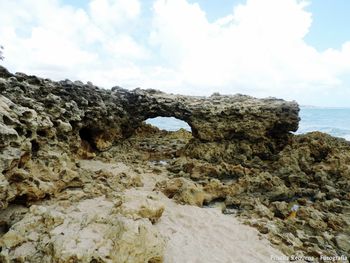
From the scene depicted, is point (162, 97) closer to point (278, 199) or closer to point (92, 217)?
point (278, 199)

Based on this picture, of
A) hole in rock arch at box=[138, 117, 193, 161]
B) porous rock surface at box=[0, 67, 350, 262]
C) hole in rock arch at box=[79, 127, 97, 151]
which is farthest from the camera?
hole in rock arch at box=[138, 117, 193, 161]

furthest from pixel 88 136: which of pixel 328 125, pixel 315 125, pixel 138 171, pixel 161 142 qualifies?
pixel 328 125

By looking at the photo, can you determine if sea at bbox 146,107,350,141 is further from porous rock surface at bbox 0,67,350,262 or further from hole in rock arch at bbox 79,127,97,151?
hole in rock arch at bbox 79,127,97,151

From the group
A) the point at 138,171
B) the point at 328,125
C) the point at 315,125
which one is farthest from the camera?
the point at 328,125

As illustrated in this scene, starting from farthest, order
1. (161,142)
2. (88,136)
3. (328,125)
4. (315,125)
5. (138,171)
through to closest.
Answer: (328,125), (315,125), (161,142), (88,136), (138,171)

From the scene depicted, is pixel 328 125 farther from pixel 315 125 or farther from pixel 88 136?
pixel 88 136

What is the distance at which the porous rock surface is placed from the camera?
633 centimetres

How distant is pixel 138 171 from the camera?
1341 cm

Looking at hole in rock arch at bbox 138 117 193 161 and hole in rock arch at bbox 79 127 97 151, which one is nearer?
hole in rock arch at bbox 79 127 97 151

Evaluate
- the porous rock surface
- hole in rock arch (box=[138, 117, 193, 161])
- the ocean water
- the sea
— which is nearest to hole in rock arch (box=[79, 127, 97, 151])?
the porous rock surface

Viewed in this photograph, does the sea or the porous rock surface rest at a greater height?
the porous rock surface

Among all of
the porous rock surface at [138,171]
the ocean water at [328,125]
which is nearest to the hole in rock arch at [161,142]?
the porous rock surface at [138,171]

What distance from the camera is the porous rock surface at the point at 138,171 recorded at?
20.8 feet

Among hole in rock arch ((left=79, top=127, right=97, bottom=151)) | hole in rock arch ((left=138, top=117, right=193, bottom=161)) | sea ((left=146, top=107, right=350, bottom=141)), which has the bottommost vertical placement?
sea ((left=146, top=107, right=350, bottom=141))
